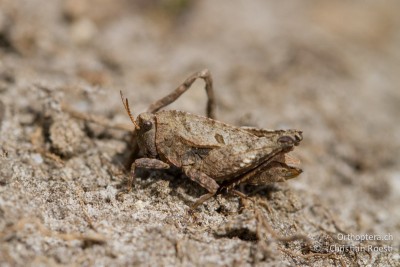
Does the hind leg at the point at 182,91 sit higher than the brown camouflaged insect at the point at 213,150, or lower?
higher

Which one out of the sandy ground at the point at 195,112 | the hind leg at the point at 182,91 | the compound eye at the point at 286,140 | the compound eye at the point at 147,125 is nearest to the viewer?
the sandy ground at the point at 195,112

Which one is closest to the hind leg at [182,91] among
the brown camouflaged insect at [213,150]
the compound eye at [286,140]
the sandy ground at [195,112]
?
the brown camouflaged insect at [213,150]

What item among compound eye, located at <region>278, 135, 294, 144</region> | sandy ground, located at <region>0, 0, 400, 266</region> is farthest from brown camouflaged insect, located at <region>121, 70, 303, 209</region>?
sandy ground, located at <region>0, 0, 400, 266</region>

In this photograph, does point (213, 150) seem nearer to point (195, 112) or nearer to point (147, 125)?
point (147, 125)

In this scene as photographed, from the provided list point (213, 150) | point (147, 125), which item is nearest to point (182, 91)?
point (147, 125)

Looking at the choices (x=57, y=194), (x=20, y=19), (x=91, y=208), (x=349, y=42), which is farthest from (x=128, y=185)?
(x=349, y=42)

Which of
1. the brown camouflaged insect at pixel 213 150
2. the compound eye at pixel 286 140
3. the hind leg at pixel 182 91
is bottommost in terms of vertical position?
the brown camouflaged insect at pixel 213 150

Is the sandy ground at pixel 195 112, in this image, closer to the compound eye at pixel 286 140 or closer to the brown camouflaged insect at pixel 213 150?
the brown camouflaged insect at pixel 213 150

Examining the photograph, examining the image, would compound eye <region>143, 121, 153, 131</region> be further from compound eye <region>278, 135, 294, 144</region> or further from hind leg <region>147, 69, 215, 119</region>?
compound eye <region>278, 135, 294, 144</region>
